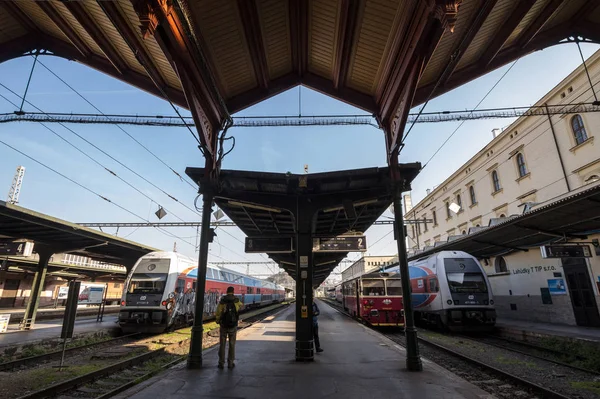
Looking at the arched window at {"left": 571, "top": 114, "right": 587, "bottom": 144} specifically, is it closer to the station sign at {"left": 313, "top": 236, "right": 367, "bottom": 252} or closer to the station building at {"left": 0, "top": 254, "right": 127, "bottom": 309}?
the station sign at {"left": 313, "top": 236, "right": 367, "bottom": 252}

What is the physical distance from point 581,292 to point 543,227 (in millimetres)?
4302

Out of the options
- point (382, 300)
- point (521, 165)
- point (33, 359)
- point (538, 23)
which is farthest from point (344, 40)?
point (521, 165)

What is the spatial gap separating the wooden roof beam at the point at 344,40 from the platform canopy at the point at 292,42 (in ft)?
0.10

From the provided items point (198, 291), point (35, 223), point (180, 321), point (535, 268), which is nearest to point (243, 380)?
point (198, 291)

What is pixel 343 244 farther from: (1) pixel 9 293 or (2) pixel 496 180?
(1) pixel 9 293

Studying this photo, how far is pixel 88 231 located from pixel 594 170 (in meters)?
23.8

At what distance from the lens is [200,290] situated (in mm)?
7734

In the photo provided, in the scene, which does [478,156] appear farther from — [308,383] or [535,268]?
[308,383]

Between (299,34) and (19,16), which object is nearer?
(299,34)

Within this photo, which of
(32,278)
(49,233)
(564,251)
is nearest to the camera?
(564,251)

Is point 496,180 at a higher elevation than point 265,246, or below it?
higher

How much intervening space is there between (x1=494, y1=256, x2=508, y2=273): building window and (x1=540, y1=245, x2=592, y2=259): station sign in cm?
779

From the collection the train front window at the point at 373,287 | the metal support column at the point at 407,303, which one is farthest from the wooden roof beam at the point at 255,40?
the train front window at the point at 373,287

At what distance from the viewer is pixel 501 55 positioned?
28.1 ft
